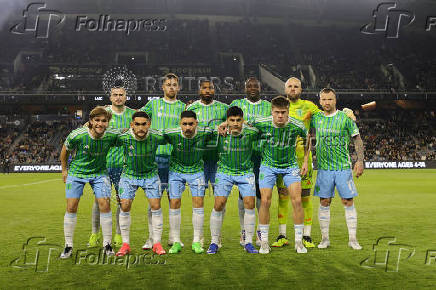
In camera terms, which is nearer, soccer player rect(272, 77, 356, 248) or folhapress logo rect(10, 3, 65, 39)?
soccer player rect(272, 77, 356, 248)

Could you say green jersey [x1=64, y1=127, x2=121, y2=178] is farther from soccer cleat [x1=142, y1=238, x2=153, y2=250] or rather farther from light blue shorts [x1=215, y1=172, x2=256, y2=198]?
light blue shorts [x1=215, y1=172, x2=256, y2=198]

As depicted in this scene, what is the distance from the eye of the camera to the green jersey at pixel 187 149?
659cm

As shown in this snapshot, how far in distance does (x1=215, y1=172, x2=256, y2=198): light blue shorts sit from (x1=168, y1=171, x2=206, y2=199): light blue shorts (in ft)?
0.77

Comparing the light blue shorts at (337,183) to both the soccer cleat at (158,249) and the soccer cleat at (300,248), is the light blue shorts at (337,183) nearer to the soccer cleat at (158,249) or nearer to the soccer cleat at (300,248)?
the soccer cleat at (300,248)

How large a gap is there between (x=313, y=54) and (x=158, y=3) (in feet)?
54.5

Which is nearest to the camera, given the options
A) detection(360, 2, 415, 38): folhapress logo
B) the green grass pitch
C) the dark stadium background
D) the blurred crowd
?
the green grass pitch

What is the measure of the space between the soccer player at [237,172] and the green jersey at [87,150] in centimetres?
162

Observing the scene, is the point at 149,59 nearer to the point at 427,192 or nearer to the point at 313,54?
the point at 313,54

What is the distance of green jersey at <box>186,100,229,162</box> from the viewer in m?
7.07

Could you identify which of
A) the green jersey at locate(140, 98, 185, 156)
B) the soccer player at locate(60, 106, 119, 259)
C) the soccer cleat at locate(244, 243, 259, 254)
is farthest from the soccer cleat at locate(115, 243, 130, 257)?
the soccer cleat at locate(244, 243, 259, 254)

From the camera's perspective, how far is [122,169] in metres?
7.34

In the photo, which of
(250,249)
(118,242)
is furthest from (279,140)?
(118,242)

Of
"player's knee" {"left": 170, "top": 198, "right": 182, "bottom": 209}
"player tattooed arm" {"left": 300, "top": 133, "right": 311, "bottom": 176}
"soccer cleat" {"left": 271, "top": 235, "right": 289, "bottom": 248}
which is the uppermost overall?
"player tattooed arm" {"left": 300, "top": 133, "right": 311, "bottom": 176}

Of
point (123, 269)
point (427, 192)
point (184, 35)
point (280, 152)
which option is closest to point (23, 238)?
point (123, 269)
